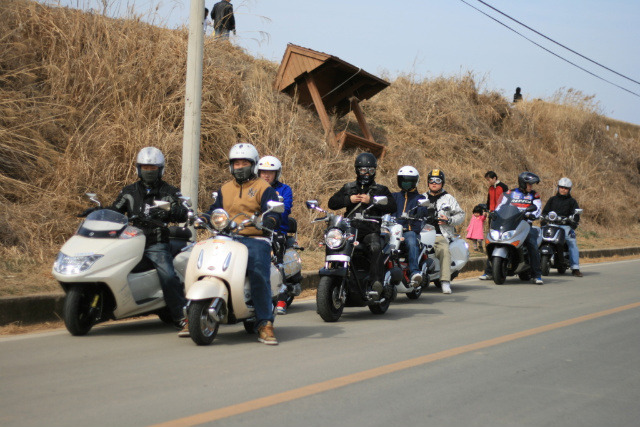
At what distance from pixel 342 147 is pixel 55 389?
15.6 m

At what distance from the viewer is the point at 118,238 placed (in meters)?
7.98

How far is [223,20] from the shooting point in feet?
67.1

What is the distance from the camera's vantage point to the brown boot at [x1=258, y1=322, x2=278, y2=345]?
7648mm

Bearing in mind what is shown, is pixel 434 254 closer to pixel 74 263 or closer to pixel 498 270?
pixel 498 270

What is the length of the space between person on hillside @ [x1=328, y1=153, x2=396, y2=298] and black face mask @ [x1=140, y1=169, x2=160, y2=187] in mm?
2254

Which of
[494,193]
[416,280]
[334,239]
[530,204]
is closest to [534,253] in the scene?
[530,204]

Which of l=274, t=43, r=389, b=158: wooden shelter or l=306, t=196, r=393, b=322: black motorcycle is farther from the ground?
l=274, t=43, r=389, b=158: wooden shelter

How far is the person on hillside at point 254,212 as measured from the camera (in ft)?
25.0

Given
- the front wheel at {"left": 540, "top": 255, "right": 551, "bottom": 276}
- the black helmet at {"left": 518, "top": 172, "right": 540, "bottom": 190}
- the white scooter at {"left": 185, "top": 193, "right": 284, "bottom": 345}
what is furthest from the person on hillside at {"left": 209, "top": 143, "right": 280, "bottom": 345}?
the front wheel at {"left": 540, "top": 255, "right": 551, "bottom": 276}

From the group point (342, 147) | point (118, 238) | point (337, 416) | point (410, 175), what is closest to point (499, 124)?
point (342, 147)

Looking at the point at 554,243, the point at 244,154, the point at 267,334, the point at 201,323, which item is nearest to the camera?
the point at 201,323

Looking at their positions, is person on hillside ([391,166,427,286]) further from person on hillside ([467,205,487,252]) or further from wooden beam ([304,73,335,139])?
wooden beam ([304,73,335,139])

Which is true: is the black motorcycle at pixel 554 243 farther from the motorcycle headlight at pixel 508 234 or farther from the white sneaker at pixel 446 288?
the white sneaker at pixel 446 288

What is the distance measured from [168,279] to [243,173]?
4.52ft
